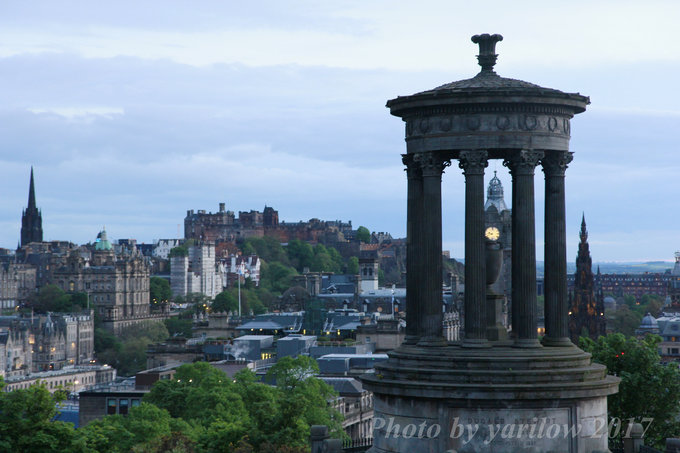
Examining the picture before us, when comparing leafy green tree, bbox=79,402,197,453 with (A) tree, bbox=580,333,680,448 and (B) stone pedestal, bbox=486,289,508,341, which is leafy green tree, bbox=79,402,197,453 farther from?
(B) stone pedestal, bbox=486,289,508,341

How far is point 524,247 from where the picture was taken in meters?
40.1

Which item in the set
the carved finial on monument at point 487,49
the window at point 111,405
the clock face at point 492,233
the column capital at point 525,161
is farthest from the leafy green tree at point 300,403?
the column capital at point 525,161

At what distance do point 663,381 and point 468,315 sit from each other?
3375cm

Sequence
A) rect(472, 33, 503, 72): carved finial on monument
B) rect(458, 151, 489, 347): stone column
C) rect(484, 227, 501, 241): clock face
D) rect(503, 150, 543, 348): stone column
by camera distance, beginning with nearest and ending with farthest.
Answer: rect(458, 151, 489, 347): stone column
rect(503, 150, 543, 348): stone column
rect(484, 227, 501, 241): clock face
rect(472, 33, 503, 72): carved finial on monument

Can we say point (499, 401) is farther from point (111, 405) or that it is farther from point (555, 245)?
point (111, 405)

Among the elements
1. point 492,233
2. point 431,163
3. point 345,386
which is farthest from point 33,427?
point 345,386

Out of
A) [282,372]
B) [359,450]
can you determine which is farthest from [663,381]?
[282,372]

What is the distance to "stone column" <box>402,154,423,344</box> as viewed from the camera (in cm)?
4116

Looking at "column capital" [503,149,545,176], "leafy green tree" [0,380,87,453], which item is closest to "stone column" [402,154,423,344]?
"column capital" [503,149,545,176]

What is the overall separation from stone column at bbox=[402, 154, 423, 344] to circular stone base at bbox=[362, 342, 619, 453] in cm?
201

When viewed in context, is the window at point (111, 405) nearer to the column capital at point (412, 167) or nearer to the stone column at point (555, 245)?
the column capital at point (412, 167)

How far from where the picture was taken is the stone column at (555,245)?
40906mm

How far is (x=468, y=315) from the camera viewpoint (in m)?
40.1

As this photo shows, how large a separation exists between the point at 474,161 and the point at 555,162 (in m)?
2.77
